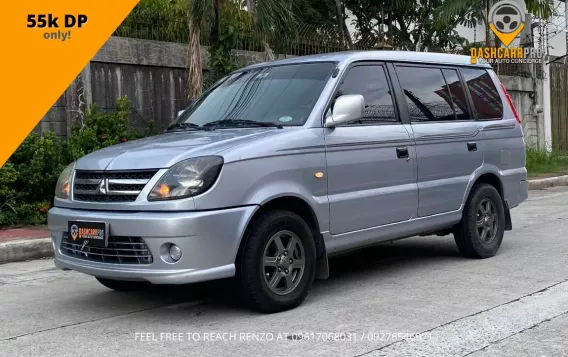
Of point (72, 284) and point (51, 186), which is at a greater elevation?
point (51, 186)

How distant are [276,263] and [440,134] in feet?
7.38

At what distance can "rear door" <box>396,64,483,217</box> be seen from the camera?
6.45 meters

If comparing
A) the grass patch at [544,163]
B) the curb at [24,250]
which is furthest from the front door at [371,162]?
the grass patch at [544,163]

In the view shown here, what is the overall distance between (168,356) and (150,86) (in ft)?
25.4

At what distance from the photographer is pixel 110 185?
16.7 feet

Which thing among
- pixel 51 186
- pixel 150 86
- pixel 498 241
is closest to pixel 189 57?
pixel 150 86

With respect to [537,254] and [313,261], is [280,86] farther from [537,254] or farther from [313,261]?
[537,254]

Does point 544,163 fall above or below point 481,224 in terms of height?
above

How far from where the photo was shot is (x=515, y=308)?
5.28 metres

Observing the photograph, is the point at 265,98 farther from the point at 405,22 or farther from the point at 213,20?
the point at 405,22

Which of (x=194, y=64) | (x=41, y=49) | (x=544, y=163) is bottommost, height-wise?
(x=544, y=163)

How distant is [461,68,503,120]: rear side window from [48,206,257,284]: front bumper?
10.6 feet

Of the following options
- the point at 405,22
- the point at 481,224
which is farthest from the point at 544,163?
the point at 481,224
